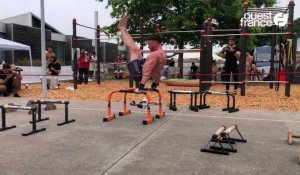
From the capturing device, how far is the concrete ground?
430 cm

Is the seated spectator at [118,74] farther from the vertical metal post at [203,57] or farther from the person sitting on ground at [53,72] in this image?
the vertical metal post at [203,57]

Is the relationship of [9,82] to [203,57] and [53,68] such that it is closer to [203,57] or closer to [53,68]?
[53,68]

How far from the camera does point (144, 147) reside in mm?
5270

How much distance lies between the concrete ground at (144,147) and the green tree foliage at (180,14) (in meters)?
10.6

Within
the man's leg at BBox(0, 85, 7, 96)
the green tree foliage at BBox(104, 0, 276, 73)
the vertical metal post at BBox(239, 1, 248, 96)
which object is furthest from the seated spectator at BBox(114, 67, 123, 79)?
the vertical metal post at BBox(239, 1, 248, 96)

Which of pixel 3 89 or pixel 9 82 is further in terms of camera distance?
pixel 9 82

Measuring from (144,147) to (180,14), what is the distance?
553 inches

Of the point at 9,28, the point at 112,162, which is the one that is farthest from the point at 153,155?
Result: the point at 9,28

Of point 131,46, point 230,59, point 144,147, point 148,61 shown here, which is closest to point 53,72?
point 230,59

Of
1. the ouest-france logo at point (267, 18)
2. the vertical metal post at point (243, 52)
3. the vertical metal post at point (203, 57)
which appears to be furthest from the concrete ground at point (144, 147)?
the ouest-france logo at point (267, 18)

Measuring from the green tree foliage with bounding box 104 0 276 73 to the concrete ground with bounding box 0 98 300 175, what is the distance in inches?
418

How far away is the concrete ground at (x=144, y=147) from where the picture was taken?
430 cm

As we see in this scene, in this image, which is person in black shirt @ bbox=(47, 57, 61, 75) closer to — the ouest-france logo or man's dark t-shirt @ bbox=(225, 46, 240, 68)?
man's dark t-shirt @ bbox=(225, 46, 240, 68)

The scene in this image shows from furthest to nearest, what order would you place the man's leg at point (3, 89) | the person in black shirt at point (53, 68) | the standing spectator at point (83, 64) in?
1. the standing spectator at point (83, 64)
2. the person in black shirt at point (53, 68)
3. the man's leg at point (3, 89)
